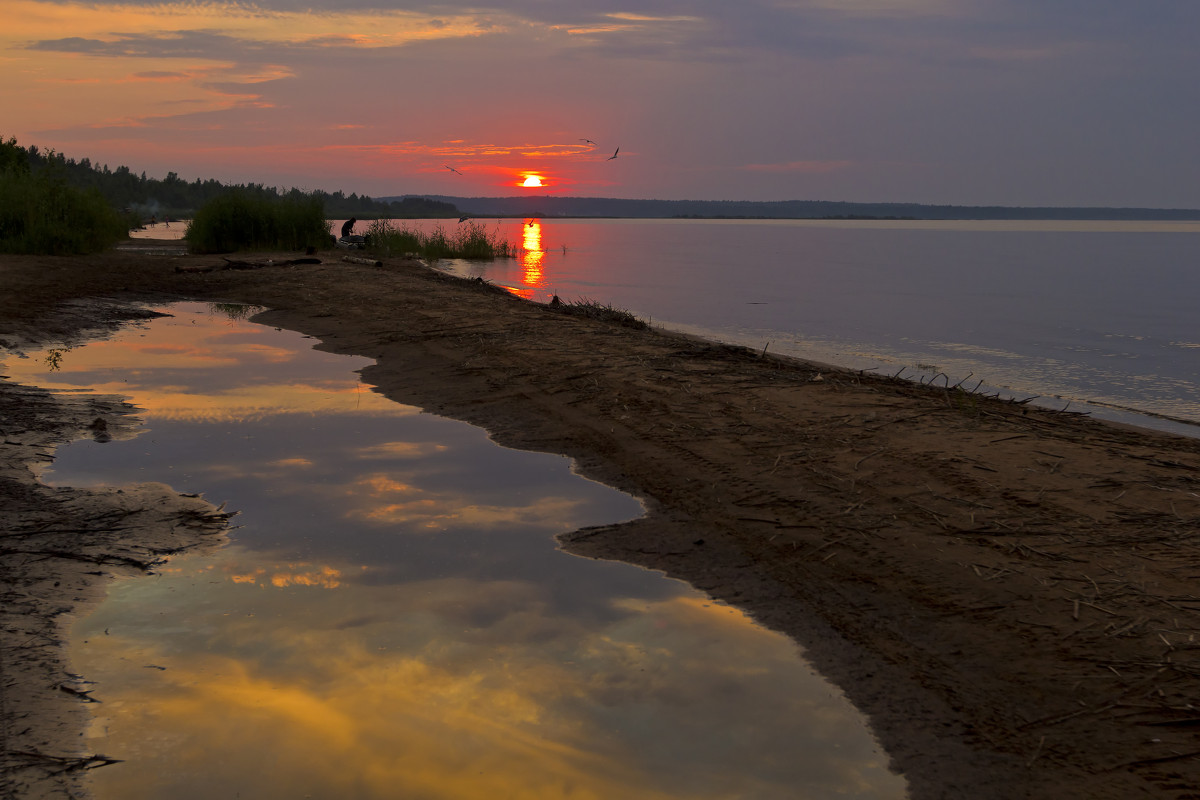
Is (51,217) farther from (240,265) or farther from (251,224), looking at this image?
(251,224)

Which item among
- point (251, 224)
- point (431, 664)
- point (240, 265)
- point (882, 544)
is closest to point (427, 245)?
point (251, 224)

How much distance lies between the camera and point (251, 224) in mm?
37312

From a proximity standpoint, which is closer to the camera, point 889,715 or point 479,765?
point 479,765

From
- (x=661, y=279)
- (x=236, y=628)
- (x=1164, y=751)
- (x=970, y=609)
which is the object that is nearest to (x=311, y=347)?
(x=236, y=628)

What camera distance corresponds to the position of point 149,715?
4070mm

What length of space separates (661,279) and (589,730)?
4419cm

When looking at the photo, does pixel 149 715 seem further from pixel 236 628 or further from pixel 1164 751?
pixel 1164 751

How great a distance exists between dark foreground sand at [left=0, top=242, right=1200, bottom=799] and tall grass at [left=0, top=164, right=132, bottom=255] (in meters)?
20.6

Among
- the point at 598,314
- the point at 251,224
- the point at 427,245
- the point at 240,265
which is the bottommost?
the point at 598,314

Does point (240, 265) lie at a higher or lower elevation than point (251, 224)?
lower

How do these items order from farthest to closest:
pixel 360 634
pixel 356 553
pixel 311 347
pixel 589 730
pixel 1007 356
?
pixel 1007 356
pixel 311 347
pixel 356 553
pixel 360 634
pixel 589 730

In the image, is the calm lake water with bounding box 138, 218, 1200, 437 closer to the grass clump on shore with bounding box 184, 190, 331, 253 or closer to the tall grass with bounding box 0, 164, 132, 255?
the grass clump on shore with bounding box 184, 190, 331, 253

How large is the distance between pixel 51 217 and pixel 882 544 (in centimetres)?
3069

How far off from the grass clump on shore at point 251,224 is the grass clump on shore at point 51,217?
4.36m
